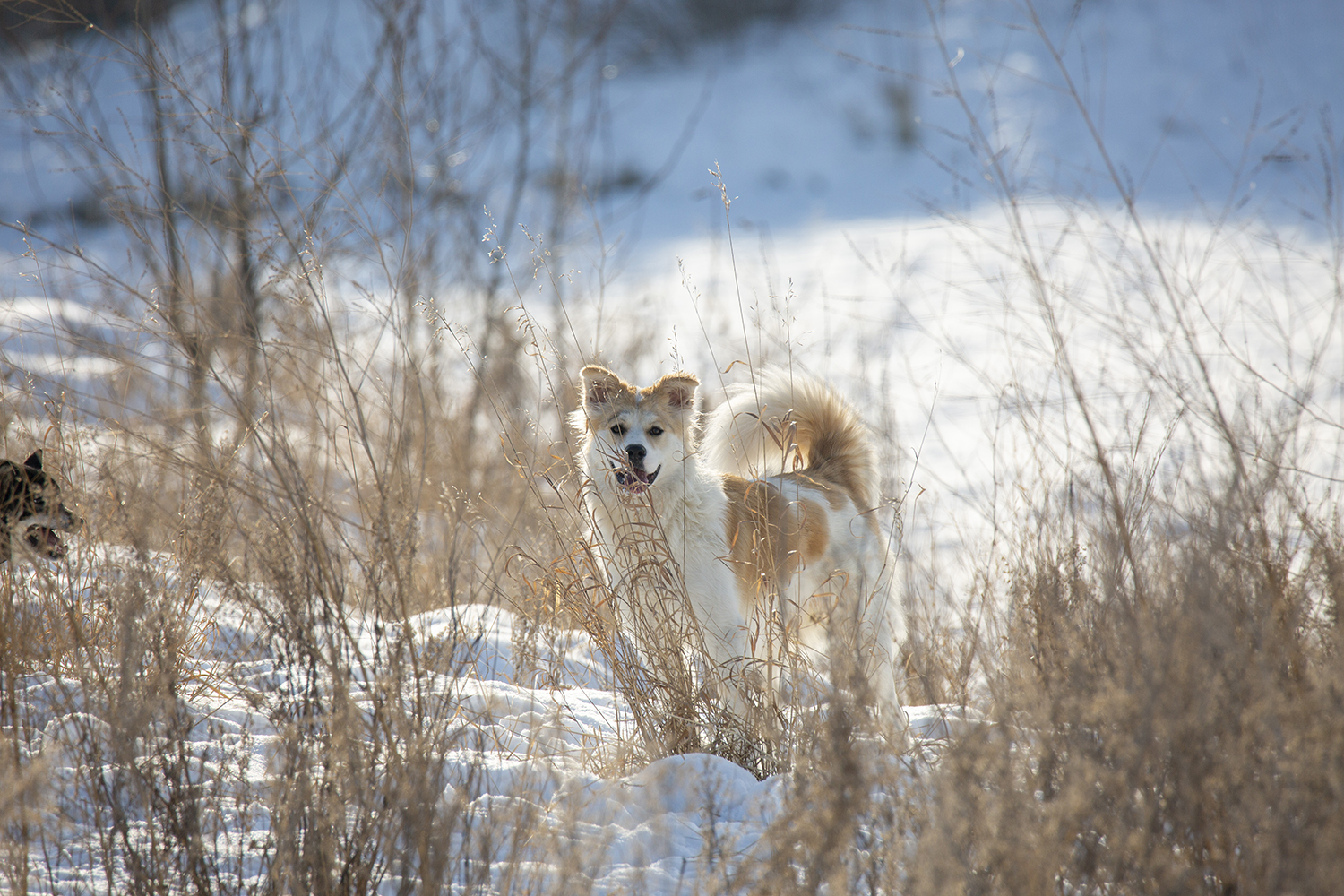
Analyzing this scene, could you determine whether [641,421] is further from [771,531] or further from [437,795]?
[437,795]

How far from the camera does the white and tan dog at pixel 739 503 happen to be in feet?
9.48

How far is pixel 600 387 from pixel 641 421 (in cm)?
25

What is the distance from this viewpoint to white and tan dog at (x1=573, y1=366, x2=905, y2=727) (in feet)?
9.48

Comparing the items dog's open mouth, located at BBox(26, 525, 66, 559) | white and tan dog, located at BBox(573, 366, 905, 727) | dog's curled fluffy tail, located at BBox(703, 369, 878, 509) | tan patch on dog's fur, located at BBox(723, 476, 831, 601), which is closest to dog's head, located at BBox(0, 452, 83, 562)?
dog's open mouth, located at BBox(26, 525, 66, 559)

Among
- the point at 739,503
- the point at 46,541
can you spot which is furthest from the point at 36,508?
the point at 739,503

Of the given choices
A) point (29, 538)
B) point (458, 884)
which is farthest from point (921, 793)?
point (29, 538)

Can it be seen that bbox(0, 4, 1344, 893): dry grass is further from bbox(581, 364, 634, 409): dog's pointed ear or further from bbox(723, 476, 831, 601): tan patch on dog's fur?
bbox(581, 364, 634, 409): dog's pointed ear

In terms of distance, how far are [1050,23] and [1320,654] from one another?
20.7m

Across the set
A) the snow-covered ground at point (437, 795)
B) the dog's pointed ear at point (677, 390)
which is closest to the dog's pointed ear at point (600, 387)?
the dog's pointed ear at point (677, 390)

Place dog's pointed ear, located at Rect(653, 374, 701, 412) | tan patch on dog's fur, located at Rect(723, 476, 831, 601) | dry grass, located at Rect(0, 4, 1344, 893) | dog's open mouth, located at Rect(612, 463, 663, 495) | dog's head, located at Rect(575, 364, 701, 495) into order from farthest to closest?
dog's pointed ear, located at Rect(653, 374, 701, 412) → dog's head, located at Rect(575, 364, 701, 495) → tan patch on dog's fur, located at Rect(723, 476, 831, 601) → dog's open mouth, located at Rect(612, 463, 663, 495) → dry grass, located at Rect(0, 4, 1344, 893)

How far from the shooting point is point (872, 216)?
1384cm

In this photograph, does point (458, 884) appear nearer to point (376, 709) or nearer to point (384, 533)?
point (376, 709)

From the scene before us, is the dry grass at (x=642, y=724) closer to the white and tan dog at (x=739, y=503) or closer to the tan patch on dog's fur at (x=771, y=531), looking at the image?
the white and tan dog at (x=739, y=503)

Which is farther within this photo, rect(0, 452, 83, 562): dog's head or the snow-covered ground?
rect(0, 452, 83, 562): dog's head
